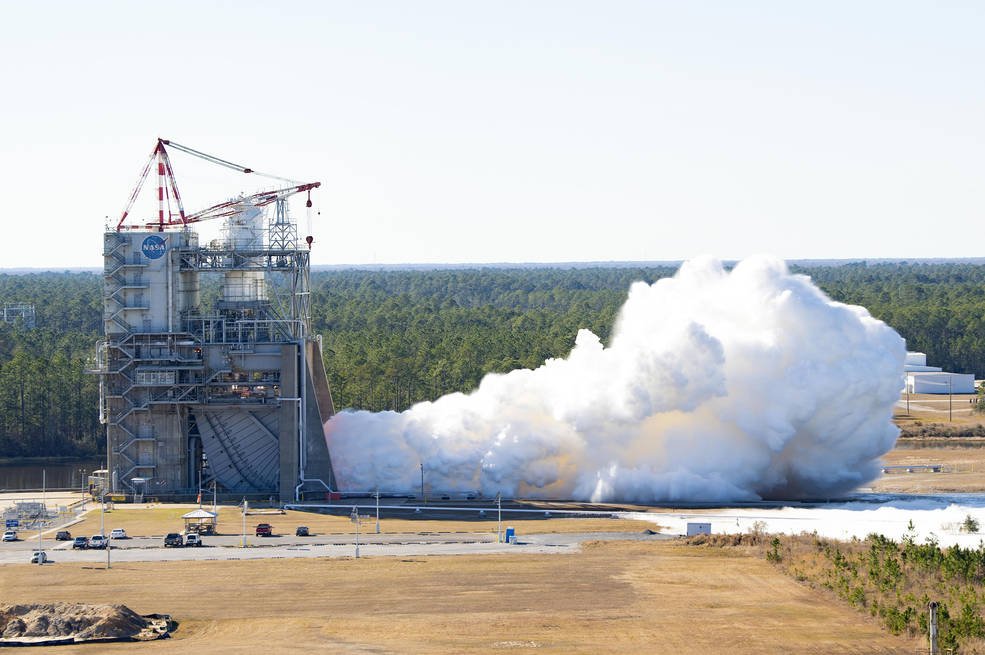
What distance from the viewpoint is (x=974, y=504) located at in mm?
98875

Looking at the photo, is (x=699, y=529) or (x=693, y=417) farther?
(x=693, y=417)

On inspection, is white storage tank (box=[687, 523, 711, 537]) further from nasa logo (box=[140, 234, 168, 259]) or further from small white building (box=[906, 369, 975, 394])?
small white building (box=[906, 369, 975, 394])

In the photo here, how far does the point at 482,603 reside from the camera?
242 feet

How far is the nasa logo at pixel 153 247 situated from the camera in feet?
345

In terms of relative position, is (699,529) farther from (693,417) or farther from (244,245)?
(244,245)

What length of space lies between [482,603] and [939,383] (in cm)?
11802

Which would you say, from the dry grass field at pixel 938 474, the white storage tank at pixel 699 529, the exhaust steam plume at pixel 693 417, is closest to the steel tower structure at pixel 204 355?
the exhaust steam plume at pixel 693 417

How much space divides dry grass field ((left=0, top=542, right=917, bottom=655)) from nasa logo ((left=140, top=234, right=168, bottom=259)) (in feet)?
93.8

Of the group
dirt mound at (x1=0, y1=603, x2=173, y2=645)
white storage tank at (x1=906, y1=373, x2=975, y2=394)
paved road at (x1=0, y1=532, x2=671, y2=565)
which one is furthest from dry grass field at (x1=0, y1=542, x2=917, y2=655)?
white storage tank at (x1=906, y1=373, x2=975, y2=394)

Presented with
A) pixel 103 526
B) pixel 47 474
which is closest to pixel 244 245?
pixel 103 526

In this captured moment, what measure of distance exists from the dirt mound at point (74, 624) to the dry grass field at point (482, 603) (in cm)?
110

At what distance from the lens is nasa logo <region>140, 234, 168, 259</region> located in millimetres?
105250

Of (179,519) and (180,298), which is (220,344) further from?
(179,519)

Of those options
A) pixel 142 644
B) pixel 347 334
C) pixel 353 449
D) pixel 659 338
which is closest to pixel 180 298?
pixel 353 449
